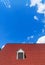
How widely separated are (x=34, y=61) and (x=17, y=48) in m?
3.00

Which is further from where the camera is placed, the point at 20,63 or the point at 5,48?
the point at 5,48

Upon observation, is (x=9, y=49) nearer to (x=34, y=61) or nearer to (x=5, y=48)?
(x=5, y=48)

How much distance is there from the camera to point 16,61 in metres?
36.9

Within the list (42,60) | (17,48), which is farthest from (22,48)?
(42,60)

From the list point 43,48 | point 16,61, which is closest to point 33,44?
point 43,48

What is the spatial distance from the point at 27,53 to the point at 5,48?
9.56ft

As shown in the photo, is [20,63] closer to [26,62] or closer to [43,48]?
[26,62]

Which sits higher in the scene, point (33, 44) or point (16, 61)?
point (33, 44)

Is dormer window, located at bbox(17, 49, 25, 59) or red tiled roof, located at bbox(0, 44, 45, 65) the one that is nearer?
red tiled roof, located at bbox(0, 44, 45, 65)

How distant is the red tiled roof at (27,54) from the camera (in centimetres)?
3678

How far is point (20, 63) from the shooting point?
3659cm

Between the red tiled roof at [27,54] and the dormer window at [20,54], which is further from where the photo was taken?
the dormer window at [20,54]

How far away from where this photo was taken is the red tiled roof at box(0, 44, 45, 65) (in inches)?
1448

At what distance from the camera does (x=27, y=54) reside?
38.0 meters
